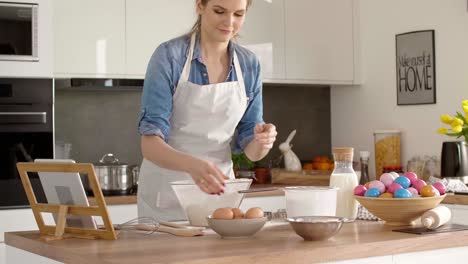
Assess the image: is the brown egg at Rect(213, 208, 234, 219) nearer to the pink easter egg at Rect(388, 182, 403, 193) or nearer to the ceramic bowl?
the ceramic bowl

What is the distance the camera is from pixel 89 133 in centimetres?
459

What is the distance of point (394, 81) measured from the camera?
4.80m

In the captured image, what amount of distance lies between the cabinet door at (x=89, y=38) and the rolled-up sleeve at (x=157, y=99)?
1475mm

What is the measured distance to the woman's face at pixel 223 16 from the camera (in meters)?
2.62

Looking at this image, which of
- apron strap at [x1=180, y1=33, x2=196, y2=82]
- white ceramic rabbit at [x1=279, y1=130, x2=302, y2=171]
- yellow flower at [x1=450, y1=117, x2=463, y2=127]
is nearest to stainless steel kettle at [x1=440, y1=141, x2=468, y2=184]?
yellow flower at [x1=450, y1=117, x2=463, y2=127]

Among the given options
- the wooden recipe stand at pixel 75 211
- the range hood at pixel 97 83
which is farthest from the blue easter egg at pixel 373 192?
the range hood at pixel 97 83

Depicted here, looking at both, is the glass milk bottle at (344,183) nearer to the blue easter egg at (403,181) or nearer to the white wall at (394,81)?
the blue easter egg at (403,181)

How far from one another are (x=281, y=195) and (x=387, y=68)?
1020mm

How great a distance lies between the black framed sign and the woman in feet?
6.02

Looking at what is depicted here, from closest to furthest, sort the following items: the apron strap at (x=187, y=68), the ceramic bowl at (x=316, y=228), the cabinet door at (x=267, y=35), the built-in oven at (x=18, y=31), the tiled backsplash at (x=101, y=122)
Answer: the ceramic bowl at (x=316, y=228)
the apron strap at (x=187, y=68)
the built-in oven at (x=18, y=31)
the tiled backsplash at (x=101, y=122)
the cabinet door at (x=267, y=35)

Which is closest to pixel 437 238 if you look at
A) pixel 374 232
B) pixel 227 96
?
pixel 374 232

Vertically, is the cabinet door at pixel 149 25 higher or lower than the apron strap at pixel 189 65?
higher

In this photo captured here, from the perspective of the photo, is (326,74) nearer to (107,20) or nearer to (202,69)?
(107,20)

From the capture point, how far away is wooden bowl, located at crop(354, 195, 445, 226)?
239 cm
